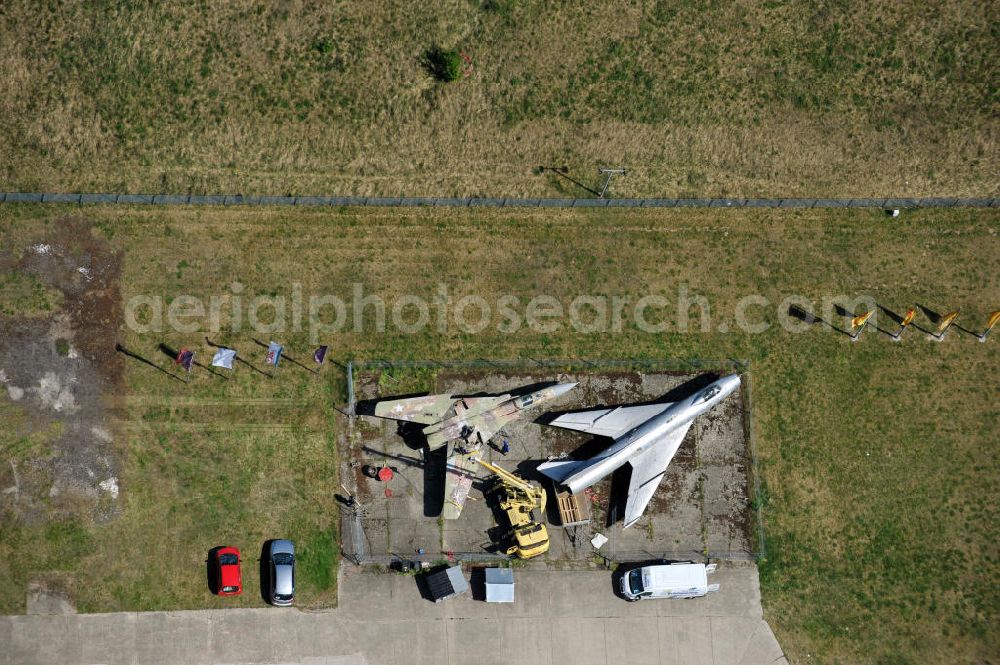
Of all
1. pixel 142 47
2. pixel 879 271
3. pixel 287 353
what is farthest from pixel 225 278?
pixel 879 271

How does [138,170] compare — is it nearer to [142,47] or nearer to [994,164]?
[142,47]

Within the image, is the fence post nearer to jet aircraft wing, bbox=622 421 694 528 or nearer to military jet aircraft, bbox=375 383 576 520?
military jet aircraft, bbox=375 383 576 520

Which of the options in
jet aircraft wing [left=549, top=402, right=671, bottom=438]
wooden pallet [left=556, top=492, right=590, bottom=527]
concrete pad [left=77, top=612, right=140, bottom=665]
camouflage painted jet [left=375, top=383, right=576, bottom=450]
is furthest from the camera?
jet aircraft wing [left=549, top=402, right=671, bottom=438]

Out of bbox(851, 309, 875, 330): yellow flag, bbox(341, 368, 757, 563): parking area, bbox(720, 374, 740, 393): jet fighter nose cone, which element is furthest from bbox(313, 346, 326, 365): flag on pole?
bbox(851, 309, 875, 330): yellow flag

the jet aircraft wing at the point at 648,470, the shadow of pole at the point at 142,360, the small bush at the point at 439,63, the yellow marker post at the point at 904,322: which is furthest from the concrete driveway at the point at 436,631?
the small bush at the point at 439,63

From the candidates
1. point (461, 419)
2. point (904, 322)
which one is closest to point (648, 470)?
point (461, 419)

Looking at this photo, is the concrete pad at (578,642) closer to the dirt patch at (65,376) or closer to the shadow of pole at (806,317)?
the shadow of pole at (806,317)

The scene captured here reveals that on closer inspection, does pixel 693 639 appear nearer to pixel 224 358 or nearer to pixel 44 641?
pixel 224 358
